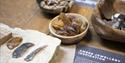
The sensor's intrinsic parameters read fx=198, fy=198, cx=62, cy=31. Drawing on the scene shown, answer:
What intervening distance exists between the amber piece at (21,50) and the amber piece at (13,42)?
2 centimetres

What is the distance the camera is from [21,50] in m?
0.66

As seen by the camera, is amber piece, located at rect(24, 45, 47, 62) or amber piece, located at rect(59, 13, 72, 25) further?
amber piece, located at rect(59, 13, 72, 25)

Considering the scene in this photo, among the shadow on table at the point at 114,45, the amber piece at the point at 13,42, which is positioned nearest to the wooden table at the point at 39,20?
the shadow on table at the point at 114,45

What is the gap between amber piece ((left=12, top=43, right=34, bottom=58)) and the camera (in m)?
0.64

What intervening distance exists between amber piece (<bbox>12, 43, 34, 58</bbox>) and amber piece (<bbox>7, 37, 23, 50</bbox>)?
2 centimetres

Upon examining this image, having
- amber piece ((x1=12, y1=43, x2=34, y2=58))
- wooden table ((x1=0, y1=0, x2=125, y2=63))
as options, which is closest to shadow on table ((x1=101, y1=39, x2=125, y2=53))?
wooden table ((x1=0, y1=0, x2=125, y2=63))

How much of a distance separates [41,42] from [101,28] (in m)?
0.21

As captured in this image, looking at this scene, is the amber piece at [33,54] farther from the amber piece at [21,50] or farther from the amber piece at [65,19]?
the amber piece at [65,19]

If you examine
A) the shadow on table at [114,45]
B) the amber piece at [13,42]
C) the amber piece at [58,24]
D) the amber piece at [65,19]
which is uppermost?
the amber piece at [65,19]

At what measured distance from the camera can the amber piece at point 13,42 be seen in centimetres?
67

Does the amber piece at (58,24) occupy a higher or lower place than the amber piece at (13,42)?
higher

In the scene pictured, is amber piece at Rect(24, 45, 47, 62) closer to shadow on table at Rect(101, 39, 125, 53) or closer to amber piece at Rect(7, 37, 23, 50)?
amber piece at Rect(7, 37, 23, 50)

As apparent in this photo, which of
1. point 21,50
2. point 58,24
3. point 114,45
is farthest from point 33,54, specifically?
point 114,45

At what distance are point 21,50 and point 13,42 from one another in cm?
5
